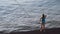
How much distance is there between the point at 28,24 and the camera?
1434mm

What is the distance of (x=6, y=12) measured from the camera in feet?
5.72

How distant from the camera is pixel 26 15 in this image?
163 cm

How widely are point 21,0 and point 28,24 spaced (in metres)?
0.92

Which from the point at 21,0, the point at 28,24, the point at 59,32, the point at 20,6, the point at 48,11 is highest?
the point at 21,0

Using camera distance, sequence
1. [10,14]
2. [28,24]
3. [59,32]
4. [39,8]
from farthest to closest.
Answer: [39,8]
[10,14]
[28,24]
[59,32]

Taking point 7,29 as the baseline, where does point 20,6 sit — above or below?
above

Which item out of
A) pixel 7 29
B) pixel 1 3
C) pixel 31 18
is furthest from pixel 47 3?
pixel 7 29

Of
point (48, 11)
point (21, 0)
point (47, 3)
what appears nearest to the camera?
point (48, 11)

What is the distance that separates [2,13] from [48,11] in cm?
67

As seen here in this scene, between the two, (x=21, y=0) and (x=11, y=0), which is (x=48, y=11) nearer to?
(x=21, y=0)

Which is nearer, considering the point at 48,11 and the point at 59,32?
the point at 59,32

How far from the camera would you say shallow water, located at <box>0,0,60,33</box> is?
1.40m

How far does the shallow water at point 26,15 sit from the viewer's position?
1.40 meters

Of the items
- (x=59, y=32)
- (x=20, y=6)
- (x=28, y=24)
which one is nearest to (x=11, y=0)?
(x=20, y=6)
